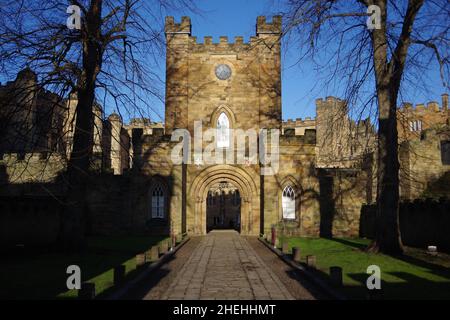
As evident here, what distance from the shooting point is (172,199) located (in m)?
25.2

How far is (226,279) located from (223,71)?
20084mm

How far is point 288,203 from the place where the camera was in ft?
86.0

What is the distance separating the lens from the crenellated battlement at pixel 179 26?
29.5 metres

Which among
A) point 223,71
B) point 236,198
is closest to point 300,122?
point 236,198

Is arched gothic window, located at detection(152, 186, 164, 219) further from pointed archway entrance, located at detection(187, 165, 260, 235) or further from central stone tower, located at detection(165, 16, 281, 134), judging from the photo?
central stone tower, located at detection(165, 16, 281, 134)

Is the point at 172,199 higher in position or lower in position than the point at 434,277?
higher

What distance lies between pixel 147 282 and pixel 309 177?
55.0 feet

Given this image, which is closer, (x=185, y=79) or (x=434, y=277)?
(x=434, y=277)

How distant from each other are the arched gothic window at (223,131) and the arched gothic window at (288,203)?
5099 mm

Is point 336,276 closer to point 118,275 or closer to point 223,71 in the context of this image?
point 118,275

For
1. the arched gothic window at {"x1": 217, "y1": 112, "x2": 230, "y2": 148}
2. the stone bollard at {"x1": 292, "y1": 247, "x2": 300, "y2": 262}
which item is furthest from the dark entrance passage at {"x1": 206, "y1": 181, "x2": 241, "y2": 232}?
the stone bollard at {"x1": 292, "y1": 247, "x2": 300, "y2": 262}
